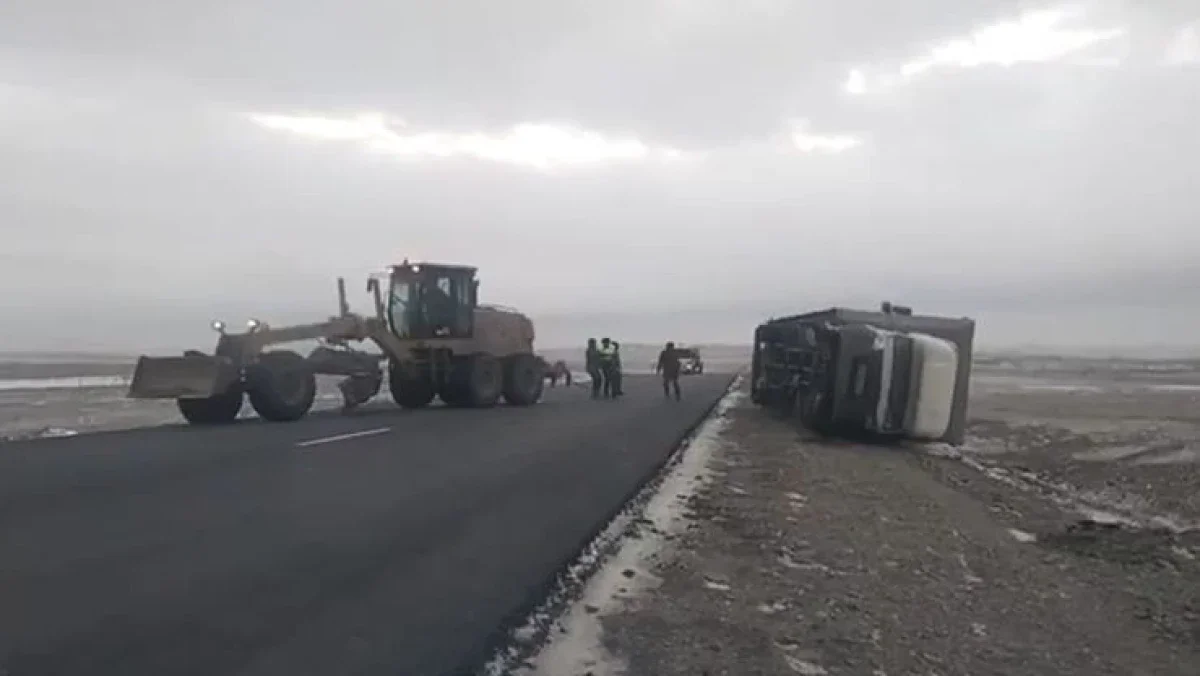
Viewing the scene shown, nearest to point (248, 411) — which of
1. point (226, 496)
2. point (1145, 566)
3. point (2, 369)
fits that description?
point (226, 496)

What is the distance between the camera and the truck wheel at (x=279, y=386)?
69.6 ft

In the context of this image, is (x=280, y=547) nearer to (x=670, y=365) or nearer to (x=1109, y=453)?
(x=1109, y=453)

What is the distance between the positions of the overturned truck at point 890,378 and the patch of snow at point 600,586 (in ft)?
25.6

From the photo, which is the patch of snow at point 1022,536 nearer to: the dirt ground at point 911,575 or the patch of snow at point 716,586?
the dirt ground at point 911,575

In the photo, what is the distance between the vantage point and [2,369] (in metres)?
83.5

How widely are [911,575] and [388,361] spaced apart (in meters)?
18.5

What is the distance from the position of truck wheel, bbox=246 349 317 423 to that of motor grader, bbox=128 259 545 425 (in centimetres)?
2

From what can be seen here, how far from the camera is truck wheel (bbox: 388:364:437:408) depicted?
2686 centimetres

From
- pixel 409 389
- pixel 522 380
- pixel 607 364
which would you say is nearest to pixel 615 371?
pixel 607 364

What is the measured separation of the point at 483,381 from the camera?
27406 mm

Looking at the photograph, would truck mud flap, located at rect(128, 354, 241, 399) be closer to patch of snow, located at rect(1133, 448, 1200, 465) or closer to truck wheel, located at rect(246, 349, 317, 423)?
truck wheel, located at rect(246, 349, 317, 423)

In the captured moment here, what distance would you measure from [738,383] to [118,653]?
48669 millimetres

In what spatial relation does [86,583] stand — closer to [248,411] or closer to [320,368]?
[320,368]

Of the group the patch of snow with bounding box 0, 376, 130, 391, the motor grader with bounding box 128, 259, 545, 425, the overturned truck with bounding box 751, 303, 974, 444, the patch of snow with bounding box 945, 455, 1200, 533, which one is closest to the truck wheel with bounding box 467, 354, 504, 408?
the motor grader with bounding box 128, 259, 545, 425
